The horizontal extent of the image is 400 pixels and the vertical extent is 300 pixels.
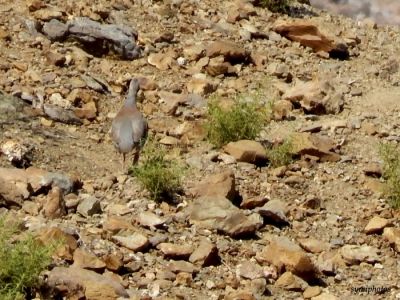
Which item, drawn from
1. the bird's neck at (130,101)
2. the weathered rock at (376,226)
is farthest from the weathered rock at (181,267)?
the bird's neck at (130,101)

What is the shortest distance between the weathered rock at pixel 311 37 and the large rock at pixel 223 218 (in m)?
4.08

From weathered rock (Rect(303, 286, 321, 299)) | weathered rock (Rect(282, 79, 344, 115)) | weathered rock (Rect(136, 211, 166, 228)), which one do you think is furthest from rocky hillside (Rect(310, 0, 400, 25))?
weathered rock (Rect(303, 286, 321, 299))

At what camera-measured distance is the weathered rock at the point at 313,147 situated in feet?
24.4

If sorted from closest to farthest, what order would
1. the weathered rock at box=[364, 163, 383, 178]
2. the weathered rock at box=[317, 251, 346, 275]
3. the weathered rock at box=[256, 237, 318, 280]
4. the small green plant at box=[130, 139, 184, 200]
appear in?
the weathered rock at box=[256, 237, 318, 280] < the weathered rock at box=[317, 251, 346, 275] < the small green plant at box=[130, 139, 184, 200] < the weathered rock at box=[364, 163, 383, 178]

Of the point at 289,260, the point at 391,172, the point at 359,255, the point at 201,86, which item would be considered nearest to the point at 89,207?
the point at 289,260

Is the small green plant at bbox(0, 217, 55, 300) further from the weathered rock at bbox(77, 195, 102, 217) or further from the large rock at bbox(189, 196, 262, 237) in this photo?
the large rock at bbox(189, 196, 262, 237)

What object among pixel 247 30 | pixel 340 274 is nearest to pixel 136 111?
pixel 340 274

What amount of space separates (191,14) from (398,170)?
3918 mm

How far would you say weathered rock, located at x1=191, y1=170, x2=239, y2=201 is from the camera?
6.44 meters

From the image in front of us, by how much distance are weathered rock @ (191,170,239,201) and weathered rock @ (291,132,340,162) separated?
0.97 meters

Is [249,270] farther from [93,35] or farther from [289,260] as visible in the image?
[93,35]

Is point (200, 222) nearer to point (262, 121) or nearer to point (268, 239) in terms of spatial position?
point (268, 239)

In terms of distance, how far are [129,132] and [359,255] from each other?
199cm

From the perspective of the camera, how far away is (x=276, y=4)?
10766 mm
